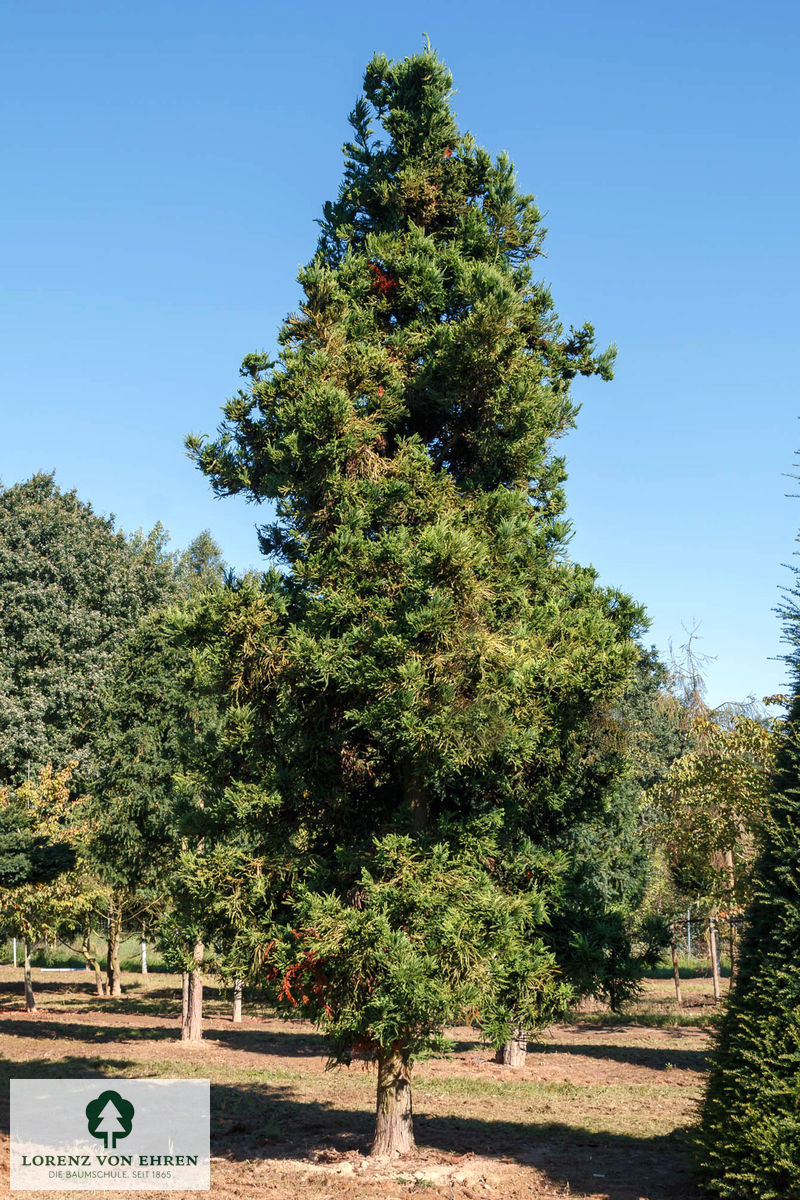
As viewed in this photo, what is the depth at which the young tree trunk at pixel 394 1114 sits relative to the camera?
987 centimetres

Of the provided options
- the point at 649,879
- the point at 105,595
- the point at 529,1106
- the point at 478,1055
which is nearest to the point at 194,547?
the point at 105,595

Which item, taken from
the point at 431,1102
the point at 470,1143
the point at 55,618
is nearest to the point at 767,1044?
the point at 470,1143

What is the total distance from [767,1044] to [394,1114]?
14.6 feet

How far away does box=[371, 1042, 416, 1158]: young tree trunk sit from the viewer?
987 centimetres

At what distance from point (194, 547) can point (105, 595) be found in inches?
834

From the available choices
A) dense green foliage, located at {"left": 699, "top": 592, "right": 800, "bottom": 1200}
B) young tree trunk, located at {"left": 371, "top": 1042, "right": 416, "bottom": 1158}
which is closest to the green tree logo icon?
young tree trunk, located at {"left": 371, "top": 1042, "right": 416, "bottom": 1158}

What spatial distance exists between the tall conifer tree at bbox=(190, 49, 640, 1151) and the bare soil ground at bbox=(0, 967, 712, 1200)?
1.17m

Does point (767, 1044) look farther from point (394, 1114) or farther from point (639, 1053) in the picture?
point (639, 1053)

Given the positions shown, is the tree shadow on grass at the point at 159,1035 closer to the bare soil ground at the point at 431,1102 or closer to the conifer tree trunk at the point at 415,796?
the bare soil ground at the point at 431,1102

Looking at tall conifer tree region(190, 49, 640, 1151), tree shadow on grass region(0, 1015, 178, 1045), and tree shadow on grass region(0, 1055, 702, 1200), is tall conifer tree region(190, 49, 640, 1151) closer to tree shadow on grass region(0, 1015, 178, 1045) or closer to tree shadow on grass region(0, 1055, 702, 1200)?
tree shadow on grass region(0, 1055, 702, 1200)

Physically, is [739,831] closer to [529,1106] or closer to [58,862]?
[529,1106]

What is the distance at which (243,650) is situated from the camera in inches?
391

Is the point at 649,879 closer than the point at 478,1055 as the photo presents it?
No

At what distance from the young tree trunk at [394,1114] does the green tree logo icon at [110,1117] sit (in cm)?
305
